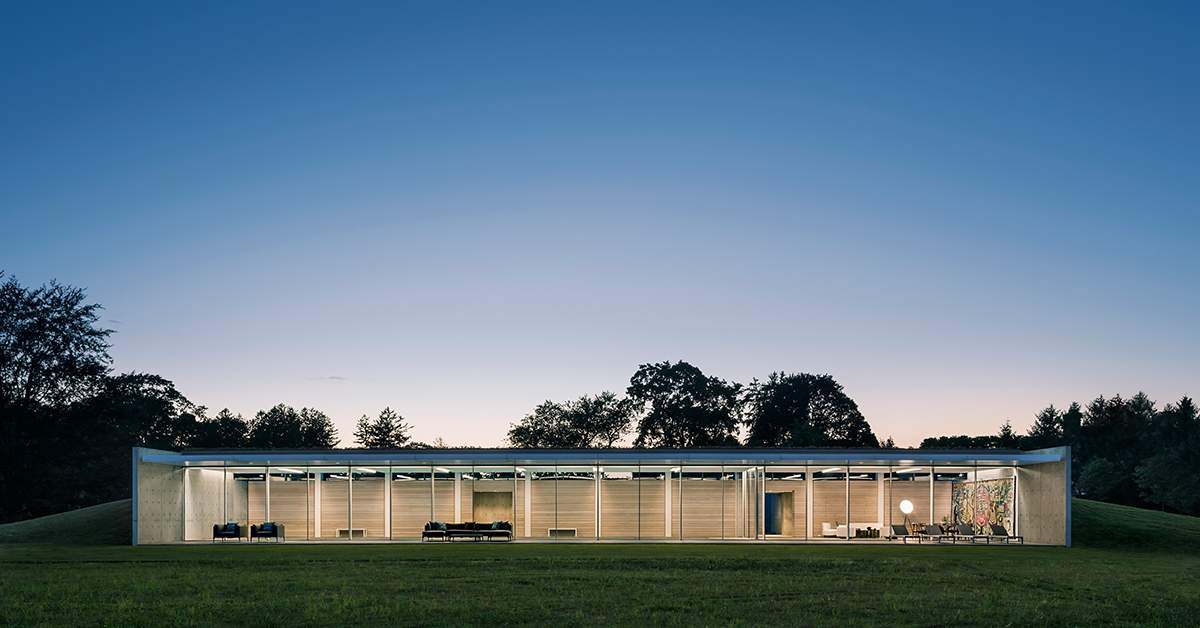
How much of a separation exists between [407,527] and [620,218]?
1385 cm

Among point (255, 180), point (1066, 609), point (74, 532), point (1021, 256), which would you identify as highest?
point (255, 180)

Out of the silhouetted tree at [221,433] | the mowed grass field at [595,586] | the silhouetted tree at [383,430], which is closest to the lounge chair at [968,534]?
the mowed grass field at [595,586]

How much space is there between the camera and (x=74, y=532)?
33125 mm

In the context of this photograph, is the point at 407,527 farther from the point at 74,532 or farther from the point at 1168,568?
the point at 1168,568

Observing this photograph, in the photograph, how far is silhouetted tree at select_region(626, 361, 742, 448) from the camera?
67.8m

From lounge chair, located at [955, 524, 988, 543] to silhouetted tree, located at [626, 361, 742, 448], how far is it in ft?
117

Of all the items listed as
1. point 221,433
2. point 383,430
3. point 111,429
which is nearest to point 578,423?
point 383,430

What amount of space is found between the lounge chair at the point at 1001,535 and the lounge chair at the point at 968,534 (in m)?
0.29

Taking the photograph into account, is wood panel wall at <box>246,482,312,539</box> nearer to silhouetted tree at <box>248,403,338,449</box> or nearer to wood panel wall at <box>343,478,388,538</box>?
wood panel wall at <box>343,478,388,538</box>

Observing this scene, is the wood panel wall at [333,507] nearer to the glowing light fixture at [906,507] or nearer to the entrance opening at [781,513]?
the entrance opening at [781,513]

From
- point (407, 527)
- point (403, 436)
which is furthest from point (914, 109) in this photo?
point (403, 436)

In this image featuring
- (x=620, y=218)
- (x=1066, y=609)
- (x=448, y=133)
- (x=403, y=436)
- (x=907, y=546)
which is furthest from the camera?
(x=403, y=436)

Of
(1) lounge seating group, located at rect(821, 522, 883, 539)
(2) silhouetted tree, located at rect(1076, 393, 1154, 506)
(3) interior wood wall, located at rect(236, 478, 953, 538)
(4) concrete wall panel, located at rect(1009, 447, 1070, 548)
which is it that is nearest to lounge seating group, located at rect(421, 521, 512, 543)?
(3) interior wood wall, located at rect(236, 478, 953, 538)

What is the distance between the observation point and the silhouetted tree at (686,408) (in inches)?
2670
